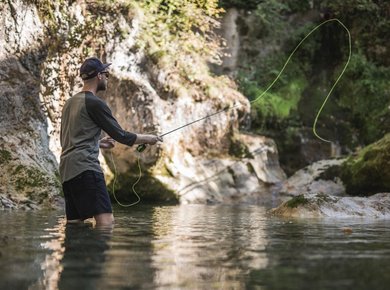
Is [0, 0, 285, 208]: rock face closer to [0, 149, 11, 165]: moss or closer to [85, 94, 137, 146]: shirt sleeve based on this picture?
[0, 149, 11, 165]: moss

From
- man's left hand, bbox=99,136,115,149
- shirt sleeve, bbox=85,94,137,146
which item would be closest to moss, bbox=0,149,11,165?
man's left hand, bbox=99,136,115,149

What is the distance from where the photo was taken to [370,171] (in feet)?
43.2

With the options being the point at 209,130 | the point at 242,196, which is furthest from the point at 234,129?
the point at 242,196

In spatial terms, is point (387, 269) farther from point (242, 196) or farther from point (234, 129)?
point (234, 129)

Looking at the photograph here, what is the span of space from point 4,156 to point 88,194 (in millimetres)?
4188

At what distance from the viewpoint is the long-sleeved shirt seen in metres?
5.88

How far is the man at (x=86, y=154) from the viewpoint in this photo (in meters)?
5.85

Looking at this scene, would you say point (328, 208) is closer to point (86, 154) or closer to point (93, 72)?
point (86, 154)

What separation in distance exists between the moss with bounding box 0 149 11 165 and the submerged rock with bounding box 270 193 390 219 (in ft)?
13.9

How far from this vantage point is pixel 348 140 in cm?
1806

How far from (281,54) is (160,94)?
7394 millimetres

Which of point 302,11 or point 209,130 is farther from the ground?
point 302,11

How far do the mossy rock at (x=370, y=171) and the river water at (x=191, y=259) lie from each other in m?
7.69

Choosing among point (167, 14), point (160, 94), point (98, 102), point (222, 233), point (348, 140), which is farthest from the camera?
point (348, 140)
